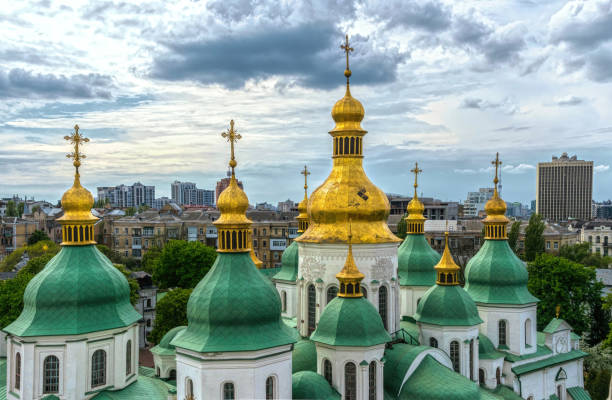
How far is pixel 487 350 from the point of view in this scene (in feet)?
92.2

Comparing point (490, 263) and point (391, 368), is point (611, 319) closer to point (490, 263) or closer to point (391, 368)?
point (490, 263)

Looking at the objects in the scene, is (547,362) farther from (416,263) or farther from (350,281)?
(350,281)

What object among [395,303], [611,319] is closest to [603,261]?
[611,319]

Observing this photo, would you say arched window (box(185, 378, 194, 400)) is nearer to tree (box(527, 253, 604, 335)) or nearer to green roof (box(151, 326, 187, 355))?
green roof (box(151, 326, 187, 355))

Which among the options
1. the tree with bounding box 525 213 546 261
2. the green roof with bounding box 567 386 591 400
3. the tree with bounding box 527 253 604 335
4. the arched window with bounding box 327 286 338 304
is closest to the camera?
the arched window with bounding box 327 286 338 304

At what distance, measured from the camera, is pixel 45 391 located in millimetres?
20234

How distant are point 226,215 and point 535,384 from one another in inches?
801

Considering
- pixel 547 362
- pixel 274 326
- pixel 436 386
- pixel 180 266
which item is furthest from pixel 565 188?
pixel 274 326

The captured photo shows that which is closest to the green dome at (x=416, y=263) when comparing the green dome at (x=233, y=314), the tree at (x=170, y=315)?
the green dome at (x=233, y=314)

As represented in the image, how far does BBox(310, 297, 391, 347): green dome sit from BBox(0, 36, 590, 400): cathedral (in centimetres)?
4

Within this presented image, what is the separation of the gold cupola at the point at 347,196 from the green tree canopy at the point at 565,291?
2250 cm

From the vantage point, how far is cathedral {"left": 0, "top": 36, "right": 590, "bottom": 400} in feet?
58.9

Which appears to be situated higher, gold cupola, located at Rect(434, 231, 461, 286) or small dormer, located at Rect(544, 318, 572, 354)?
gold cupola, located at Rect(434, 231, 461, 286)

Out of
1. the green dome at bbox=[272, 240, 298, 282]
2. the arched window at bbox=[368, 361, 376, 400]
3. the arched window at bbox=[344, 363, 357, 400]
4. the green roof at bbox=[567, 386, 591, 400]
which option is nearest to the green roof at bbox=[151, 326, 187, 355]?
the green dome at bbox=[272, 240, 298, 282]
